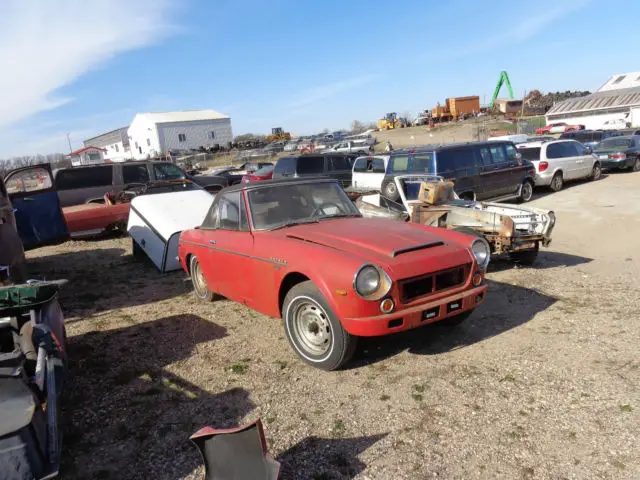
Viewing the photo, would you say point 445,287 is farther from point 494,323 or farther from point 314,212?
point 314,212

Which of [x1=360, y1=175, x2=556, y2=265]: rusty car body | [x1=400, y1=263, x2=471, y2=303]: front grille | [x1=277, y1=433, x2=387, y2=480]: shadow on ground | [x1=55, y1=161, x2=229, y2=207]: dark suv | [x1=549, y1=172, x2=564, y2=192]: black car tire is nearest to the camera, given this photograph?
[x1=277, y1=433, x2=387, y2=480]: shadow on ground

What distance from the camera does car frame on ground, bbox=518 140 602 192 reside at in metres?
14.9

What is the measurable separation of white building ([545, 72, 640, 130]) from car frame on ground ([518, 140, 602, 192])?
31721 millimetres

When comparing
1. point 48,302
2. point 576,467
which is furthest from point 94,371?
point 576,467

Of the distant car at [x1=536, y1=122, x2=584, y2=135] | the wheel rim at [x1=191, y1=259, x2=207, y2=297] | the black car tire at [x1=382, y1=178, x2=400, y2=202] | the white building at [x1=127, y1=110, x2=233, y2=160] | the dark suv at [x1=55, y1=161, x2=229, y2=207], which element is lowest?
the wheel rim at [x1=191, y1=259, x2=207, y2=297]

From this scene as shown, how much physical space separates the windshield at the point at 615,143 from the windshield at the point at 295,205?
18.6 metres

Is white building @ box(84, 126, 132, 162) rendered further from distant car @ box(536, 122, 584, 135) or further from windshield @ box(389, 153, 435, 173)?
windshield @ box(389, 153, 435, 173)

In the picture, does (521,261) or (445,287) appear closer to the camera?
(445,287)

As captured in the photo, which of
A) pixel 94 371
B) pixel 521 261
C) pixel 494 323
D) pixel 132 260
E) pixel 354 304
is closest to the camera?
pixel 354 304

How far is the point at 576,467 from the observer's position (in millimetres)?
2738

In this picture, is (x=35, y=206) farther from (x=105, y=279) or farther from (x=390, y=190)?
(x=390, y=190)

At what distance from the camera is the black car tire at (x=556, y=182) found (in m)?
15.1

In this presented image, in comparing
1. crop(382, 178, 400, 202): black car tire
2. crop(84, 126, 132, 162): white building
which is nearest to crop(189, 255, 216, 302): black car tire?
crop(382, 178, 400, 202): black car tire

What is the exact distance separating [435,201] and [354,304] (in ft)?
15.2
